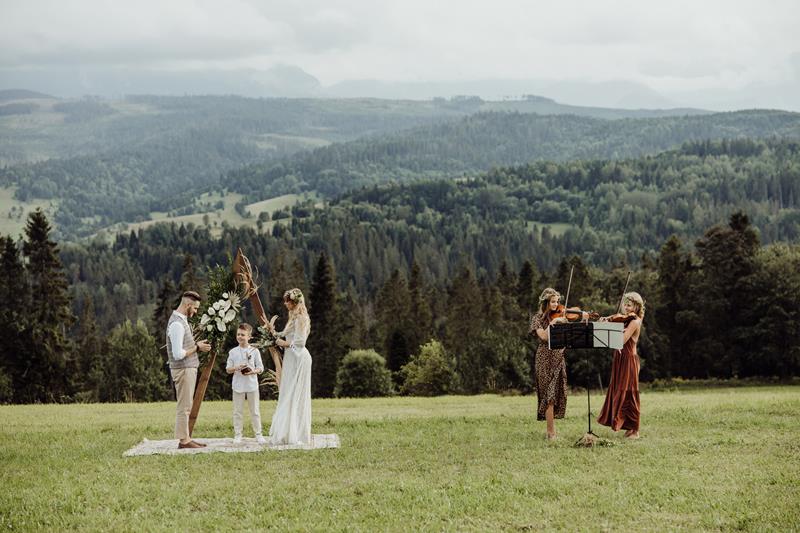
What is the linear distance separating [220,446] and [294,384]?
2186 millimetres

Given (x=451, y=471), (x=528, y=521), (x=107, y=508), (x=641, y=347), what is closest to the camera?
(x=528, y=521)

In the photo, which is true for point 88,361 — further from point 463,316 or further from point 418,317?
point 463,316

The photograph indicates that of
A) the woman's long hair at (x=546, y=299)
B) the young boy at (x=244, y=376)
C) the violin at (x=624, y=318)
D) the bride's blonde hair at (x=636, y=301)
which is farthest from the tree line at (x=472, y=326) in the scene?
the young boy at (x=244, y=376)

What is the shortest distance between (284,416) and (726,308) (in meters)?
62.9

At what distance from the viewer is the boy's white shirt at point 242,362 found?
20.8 metres

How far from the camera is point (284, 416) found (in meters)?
20.6

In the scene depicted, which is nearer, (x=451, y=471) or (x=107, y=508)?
(x=107, y=508)

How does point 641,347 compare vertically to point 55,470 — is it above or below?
below

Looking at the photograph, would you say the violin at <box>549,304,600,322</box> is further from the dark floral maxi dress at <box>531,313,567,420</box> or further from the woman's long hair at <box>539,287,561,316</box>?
the dark floral maxi dress at <box>531,313,567,420</box>

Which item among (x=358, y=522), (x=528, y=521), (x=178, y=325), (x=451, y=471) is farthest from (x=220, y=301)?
(x=528, y=521)

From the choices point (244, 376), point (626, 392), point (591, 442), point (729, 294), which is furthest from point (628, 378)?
point (729, 294)

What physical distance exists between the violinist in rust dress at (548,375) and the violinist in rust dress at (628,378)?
1.24 m

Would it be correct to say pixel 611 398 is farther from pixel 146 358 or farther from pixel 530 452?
pixel 146 358

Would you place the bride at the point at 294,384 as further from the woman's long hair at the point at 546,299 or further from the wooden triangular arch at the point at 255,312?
the woman's long hair at the point at 546,299
